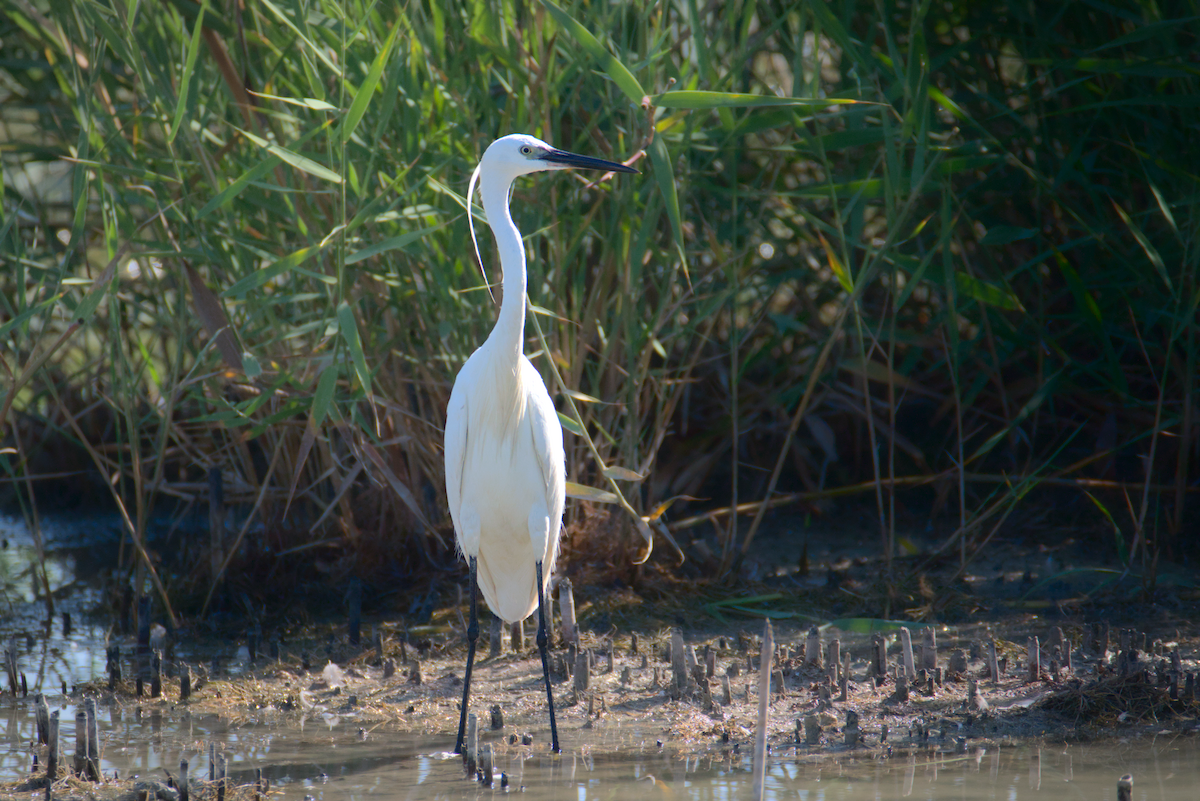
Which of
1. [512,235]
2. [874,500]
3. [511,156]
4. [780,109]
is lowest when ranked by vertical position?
[874,500]

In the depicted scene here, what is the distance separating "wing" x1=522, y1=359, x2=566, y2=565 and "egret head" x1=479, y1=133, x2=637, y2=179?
593mm

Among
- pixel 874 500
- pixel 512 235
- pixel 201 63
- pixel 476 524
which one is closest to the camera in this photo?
pixel 512 235

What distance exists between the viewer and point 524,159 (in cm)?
316

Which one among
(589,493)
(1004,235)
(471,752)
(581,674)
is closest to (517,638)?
(581,674)

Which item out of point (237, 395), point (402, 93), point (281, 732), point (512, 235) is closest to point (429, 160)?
point (402, 93)

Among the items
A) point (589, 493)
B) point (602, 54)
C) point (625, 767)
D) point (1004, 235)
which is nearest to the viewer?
point (625, 767)

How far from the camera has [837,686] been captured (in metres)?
3.34

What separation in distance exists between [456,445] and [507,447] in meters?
0.17

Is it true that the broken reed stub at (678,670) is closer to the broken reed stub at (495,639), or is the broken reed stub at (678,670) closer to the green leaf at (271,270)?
the broken reed stub at (495,639)

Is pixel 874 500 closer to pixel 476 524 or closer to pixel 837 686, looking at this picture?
pixel 837 686

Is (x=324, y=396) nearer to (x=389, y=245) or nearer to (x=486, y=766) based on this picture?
(x=389, y=245)

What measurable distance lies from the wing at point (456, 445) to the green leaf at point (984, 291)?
197 cm

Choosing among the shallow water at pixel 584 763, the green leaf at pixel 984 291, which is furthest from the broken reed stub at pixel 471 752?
the green leaf at pixel 984 291

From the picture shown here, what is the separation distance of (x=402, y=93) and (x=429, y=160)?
0.26 meters
